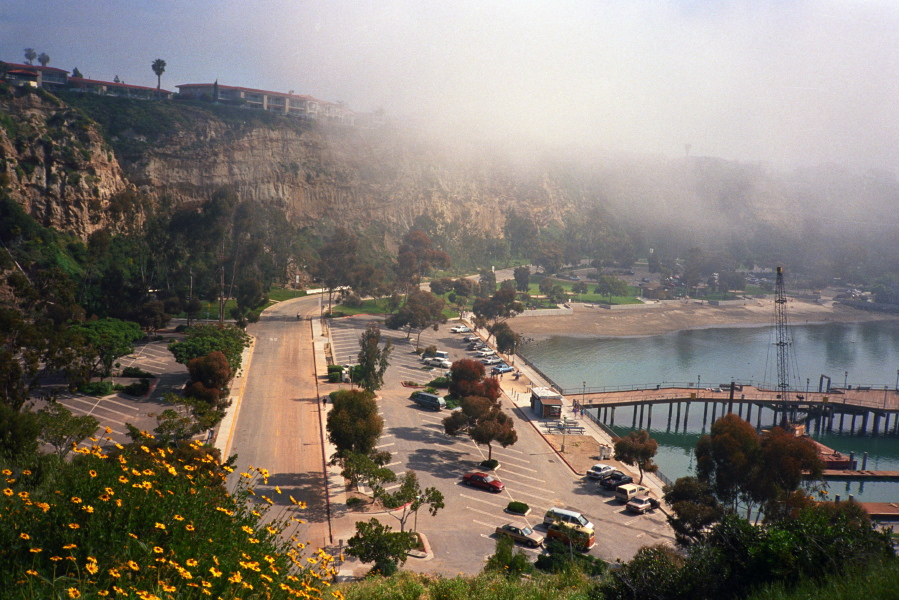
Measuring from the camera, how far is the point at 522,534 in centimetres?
2527

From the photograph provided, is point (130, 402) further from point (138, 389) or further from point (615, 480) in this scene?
point (615, 480)

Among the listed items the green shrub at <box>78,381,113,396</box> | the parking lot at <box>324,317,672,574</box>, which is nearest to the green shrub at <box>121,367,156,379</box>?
the green shrub at <box>78,381,113,396</box>

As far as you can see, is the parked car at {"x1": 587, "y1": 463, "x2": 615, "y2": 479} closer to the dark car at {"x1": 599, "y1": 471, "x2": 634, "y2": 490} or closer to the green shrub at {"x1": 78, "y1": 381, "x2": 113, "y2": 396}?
the dark car at {"x1": 599, "y1": 471, "x2": 634, "y2": 490}

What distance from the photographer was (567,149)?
197 m

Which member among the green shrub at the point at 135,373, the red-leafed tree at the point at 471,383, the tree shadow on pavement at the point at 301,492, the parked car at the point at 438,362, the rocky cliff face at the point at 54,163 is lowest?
the tree shadow on pavement at the point at 301,492

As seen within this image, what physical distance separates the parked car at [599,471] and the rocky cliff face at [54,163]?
178 feet

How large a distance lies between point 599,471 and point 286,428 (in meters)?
16.5

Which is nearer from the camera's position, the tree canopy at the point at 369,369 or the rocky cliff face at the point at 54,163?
the tree canopy at the point at 369,369

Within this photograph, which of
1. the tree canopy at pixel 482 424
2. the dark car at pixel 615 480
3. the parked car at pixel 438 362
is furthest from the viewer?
the parked car at pixel 438 362

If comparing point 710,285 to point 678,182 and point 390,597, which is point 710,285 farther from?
point 390,597

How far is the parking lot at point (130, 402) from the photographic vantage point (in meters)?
33.7

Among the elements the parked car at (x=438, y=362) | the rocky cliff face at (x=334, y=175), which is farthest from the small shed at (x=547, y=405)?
the rocky cliff face at (x=334, y=175)

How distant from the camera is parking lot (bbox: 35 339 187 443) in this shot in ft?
110

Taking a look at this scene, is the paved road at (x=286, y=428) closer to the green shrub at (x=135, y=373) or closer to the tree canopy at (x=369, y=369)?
the tree canopy at (x=369, y=369)
